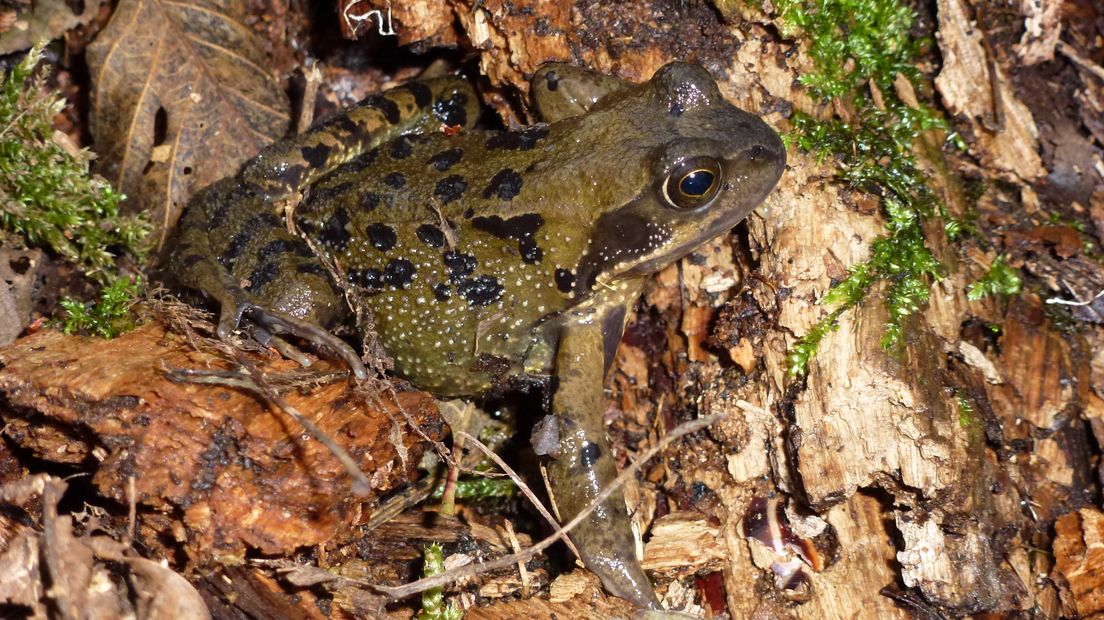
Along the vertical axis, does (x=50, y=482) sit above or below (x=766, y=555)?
above

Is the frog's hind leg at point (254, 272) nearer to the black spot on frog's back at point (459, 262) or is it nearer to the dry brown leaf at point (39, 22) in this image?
the black spot on frog's back at point (459, 262)

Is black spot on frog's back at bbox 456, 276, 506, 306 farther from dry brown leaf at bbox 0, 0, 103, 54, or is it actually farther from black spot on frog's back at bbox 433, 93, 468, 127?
dry brown leaf at bbox 0, 0, 103, 54

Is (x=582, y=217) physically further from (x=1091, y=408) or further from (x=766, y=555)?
(x=1091, y=408)

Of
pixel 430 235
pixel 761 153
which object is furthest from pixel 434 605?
pixel 761 153

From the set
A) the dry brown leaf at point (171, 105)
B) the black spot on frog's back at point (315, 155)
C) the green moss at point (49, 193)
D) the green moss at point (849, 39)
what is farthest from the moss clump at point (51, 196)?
the green moss at point (849, 39)

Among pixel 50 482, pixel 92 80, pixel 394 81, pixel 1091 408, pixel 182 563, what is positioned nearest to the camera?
pixel 50 482

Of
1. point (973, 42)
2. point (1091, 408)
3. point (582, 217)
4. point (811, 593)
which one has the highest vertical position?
point (973, 42)

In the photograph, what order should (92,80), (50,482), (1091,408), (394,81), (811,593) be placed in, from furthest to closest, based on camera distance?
1. (394,81)
2. (92,80)
3. (1091,408)
4. (811,593)
5. (50,482)

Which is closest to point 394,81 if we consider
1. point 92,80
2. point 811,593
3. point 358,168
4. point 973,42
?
point 358,168
